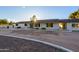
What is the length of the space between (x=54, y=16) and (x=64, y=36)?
0.70 m

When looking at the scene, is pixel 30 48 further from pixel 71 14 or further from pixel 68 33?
pixel 71 14

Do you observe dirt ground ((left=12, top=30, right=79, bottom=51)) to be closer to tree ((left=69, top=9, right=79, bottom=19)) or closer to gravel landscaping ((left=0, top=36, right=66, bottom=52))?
gravel landscaping ((left=0, top=36, right=66, bottom=52))

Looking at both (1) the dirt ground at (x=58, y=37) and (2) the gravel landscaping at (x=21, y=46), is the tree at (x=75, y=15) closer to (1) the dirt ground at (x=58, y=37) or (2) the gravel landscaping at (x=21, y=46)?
(1) the dirt ground at (x=58, y=37)

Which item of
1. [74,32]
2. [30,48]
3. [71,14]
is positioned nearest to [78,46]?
[74,32]

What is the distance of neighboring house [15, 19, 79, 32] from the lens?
Answer: 19.9ft

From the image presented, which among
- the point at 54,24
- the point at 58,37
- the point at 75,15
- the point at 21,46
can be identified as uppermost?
the point at 75,15

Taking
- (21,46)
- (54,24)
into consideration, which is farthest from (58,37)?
(21,46)

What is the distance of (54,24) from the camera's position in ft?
20.3

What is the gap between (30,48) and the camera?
19.2 feet

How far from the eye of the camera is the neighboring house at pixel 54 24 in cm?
606

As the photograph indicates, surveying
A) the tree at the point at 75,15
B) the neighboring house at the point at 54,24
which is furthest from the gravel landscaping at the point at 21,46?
the tree at the point at 75,15

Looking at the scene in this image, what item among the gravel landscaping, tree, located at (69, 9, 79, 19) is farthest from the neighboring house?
the gravel landscaping

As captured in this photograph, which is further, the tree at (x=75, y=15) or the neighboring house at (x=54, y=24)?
the neighboring house at (x=54, y=24)

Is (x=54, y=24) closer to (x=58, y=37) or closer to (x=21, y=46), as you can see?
(x=58, y=37)
